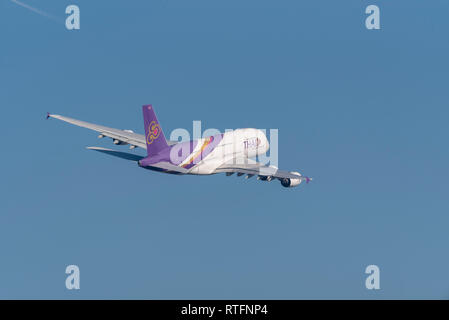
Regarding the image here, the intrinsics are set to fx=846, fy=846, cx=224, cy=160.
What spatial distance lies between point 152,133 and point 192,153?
8.68m

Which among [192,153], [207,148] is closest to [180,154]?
[192,153]

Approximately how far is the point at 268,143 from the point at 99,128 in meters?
31.0

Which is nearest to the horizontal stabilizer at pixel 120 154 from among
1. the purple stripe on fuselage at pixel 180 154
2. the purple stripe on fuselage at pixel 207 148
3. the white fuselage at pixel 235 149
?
the purple stripe on fuselage at pixel 180 154

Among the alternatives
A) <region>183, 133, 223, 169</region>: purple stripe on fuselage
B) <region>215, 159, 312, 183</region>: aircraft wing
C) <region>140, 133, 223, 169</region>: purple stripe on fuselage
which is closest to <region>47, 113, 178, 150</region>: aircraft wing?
<region>140, 133, 223, 169</region>: purple stripe on fuselage

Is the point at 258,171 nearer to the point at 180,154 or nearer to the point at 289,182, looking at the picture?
the point at 289,182

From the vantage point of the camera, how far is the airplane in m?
114

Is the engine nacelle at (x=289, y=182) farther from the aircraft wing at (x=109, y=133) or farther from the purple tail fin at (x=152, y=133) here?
the aircraft wing at (x=109, y=133)

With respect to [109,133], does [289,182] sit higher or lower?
lower

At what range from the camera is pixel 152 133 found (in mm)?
113562

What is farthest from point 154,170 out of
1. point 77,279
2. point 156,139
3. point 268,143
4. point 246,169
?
point 268,143

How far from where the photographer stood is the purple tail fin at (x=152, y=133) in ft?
372

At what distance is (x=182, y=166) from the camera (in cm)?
11850

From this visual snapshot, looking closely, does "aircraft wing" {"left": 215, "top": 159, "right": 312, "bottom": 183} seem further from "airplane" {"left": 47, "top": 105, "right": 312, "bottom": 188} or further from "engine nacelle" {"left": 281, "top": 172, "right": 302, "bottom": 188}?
"engine nacelle" {"left": 281, "top": 172, "right": 302, "bottom": 188}

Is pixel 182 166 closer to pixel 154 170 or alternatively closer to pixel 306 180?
pixel 154 170
